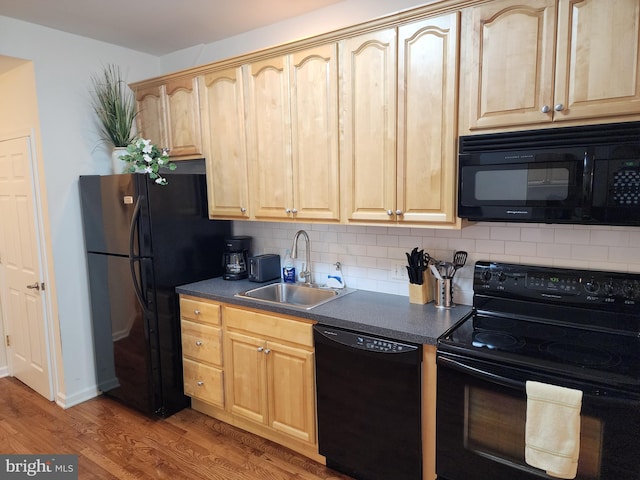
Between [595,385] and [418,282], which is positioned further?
[418,282]

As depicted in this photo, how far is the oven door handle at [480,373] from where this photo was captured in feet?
5.51

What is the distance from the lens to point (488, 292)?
224cm

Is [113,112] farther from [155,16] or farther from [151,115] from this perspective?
[155,16]

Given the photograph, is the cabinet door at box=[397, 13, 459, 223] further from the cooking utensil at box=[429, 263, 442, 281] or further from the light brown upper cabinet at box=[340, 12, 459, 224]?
the cooking utensil at box=[429, 263, 442, 281]

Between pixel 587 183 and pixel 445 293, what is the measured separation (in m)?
0.88

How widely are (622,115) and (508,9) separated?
0.64 metres

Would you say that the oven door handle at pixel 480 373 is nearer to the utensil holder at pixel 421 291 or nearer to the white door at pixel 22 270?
the utensil holder at pixel 421 291

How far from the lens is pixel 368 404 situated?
214 cm

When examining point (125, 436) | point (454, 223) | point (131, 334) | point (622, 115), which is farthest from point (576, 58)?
point (125, 436)

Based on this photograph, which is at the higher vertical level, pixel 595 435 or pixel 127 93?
pixel 127 93

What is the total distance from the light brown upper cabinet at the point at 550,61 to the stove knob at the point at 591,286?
747mm

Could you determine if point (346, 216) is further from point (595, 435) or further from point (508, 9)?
point (595, 435)

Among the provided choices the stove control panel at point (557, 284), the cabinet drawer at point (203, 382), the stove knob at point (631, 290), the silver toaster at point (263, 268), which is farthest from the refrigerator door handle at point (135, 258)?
the stove knob at point (631, 290)

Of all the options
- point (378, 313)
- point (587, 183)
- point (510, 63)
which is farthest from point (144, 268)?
point (587, 183)
